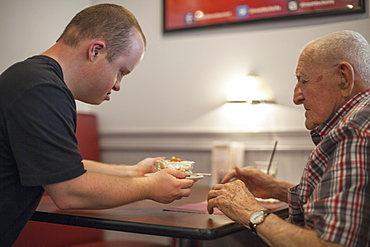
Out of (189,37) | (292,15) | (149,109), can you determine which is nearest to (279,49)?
(292,15)

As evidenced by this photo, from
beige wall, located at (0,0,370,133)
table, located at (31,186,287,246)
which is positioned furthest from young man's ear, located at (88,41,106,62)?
beige wall, located at (0,0,370,133)

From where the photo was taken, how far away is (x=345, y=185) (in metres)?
1.36

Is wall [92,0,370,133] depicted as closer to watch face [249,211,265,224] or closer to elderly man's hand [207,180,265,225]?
elderly man's hand [207,180,265,225]

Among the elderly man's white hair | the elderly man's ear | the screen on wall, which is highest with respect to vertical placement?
the screen on wall

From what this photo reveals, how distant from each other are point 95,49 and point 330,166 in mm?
997

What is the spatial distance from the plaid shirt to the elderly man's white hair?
0.17 meters

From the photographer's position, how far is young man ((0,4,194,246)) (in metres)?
1.51

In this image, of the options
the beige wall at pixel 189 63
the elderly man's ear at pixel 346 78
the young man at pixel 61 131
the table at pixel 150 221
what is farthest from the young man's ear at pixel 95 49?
the beige wall at pixel 189 63

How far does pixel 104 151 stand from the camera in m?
3.66

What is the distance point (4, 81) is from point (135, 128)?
1949mm

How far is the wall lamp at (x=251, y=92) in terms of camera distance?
2.89m

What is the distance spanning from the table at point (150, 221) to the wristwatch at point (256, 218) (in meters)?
0.07

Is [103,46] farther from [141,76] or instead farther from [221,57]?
[141,76]

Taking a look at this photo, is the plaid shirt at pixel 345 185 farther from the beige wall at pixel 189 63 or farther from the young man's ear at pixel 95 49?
the beige wall at pixel 189 63
